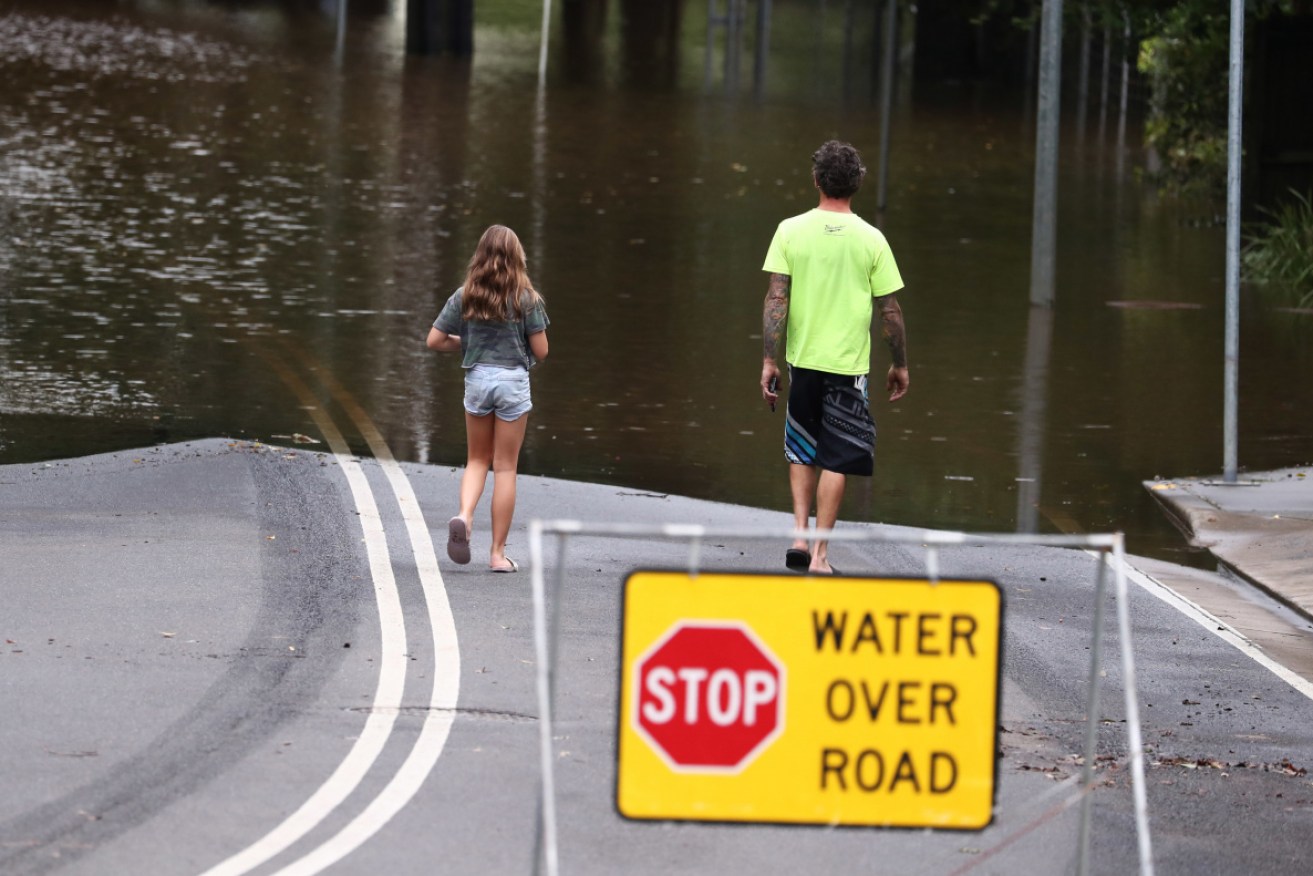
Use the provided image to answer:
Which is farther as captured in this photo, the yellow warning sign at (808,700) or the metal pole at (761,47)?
the metal pole at (761,47)

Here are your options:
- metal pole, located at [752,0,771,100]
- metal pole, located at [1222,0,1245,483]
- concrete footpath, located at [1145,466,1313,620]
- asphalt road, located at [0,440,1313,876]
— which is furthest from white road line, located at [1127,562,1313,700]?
metal pole, located at [752,0,771,100]

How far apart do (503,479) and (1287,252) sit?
47.7ft

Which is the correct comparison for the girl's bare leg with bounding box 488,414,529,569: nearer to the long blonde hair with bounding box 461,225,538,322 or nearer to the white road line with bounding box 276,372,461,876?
the white road line with bounding box 276,372,461,876

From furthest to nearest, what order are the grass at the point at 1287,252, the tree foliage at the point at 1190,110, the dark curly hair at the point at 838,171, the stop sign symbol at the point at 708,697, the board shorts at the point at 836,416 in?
the tree foliage at the point at 1190,110, the grass at the point at 1287,252, the board shorts at the point at 836,416, the dark curly hair at the point at 838,171, the stop sign symbol at the point at 708,697

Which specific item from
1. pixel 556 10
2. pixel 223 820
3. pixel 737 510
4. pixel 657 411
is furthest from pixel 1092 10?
pixel 556 10

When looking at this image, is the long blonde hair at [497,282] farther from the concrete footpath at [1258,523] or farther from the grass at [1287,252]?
the grass at [1287,252]

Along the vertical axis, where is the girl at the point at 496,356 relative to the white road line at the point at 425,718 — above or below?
above

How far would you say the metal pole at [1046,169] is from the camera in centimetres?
1925

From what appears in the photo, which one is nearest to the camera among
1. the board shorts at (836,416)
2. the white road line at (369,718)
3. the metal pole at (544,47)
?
the white road line at (369,718)

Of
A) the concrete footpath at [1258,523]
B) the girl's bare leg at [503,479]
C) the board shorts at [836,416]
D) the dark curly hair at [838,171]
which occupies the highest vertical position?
the dark curly hair at [838,171]

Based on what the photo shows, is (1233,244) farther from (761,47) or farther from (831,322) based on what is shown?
(761,47)

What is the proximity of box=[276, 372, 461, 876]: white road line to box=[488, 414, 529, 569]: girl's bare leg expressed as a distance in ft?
0.93

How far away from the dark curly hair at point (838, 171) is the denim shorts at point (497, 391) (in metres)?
1.49

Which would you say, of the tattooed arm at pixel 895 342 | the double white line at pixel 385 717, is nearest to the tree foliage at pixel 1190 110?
the tattooed arm at pixel 895 342
